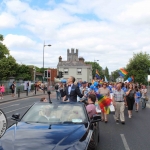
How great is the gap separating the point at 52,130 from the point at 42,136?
0.36 meters

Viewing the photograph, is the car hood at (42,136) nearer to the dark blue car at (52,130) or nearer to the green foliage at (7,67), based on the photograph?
the dark blue car at (52,130)

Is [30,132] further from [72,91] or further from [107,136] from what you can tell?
[72,91]

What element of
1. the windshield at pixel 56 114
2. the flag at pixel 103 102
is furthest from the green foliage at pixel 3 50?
the windshield at pixel 56 114

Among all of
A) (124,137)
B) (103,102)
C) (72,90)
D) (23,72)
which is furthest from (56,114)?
(23,72)

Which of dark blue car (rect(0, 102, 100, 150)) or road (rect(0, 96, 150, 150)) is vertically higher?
dark blue car (rect(0, 102, 100, 150))

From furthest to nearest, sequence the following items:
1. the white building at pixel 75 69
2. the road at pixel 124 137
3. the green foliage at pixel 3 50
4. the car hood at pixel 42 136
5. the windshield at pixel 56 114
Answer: the white building at pixel 75 69 → the green foliage at pixel 3 50 → the road at pixel 124 137 → the windshield at pixel 56 114 → the car hood at pixel 42 136

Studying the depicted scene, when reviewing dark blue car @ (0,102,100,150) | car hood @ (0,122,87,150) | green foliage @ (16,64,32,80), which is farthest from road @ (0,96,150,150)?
green foliage @ (16,64,32,80)

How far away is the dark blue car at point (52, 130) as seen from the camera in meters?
4.13

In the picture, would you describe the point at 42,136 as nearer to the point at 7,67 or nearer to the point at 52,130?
the point at 52,130

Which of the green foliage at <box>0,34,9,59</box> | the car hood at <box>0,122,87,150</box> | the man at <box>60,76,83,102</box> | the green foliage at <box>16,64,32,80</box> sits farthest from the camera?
Result: the green foliage at <box>16,64,32,80</box>

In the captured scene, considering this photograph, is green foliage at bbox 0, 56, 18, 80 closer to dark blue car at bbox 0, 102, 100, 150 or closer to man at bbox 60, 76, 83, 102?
man at bbox 60, 76, 83, 102

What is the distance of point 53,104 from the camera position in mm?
6148

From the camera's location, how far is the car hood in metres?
4.07

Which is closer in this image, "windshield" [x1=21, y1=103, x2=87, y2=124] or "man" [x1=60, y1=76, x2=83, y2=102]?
"windshield" [x1=21, y1=103, x2=87, y2=124]
